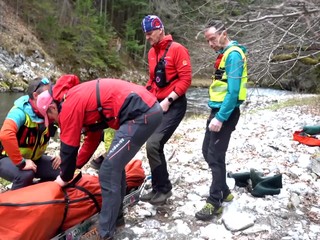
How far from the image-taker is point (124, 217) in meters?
4.30

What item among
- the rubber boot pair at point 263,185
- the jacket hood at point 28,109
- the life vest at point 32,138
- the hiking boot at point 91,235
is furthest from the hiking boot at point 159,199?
the jacket hood at point 28,109

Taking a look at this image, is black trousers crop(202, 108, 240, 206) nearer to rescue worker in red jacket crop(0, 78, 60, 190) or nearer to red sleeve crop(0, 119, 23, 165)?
rescue worker in red jacket crop(0, 78, 60, 190)

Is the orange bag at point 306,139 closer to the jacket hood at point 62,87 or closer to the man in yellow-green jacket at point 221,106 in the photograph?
the man in yellow-green jacket at point 221,106

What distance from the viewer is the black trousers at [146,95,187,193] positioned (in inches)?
171

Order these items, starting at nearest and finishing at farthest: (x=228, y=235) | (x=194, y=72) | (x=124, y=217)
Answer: (x=228, y=235) < (x=124, y=217) < (x=194, y=72)

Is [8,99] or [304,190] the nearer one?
[304,190]

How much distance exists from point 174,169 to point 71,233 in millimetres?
2743

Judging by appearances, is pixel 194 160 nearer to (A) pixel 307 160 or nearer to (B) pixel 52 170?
(A) pixel 307 160

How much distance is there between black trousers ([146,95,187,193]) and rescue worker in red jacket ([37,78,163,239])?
2.71 ft

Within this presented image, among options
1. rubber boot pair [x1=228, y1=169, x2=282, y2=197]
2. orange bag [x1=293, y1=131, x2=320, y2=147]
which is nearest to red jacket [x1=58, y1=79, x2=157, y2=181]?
rubber boot pair [x1=228, y1=169, x2=282, y2=197]

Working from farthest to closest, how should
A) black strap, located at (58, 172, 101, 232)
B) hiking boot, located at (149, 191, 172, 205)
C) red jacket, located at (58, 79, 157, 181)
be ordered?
hiking boot, located at (149, 191, 172, 205) < black strap, located at (58, 172, 101, 232) < red jacket, located at (58, 79, 157, 181)

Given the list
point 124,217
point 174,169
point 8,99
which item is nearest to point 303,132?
point 174,169

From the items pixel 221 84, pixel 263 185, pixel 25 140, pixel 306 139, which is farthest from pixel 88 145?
pixel 306 139

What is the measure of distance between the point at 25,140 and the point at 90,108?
134 centimetres
